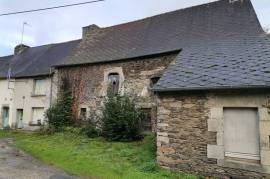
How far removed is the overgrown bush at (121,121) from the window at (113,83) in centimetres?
152

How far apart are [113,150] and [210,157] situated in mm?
4167

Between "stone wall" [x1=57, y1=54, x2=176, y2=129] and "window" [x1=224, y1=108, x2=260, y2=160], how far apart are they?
556 centimetres

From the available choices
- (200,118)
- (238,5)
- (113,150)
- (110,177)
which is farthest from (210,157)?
(238,5)

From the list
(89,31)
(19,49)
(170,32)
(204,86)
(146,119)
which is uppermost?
(89,31)

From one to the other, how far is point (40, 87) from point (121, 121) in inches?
333

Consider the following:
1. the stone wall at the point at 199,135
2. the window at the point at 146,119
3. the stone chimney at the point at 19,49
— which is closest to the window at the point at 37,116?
the stone chimney at the point at 19,49

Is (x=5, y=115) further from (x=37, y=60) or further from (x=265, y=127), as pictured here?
(x=265, y=127)

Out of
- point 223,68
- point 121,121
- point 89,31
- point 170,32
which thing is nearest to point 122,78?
point 121,121

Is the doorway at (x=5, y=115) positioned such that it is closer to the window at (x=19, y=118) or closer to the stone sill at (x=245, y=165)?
the window at (x=19, y=118)

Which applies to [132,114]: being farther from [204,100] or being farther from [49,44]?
[49,44]

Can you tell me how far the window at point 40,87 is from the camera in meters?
17.4

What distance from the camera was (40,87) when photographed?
17.7 meters

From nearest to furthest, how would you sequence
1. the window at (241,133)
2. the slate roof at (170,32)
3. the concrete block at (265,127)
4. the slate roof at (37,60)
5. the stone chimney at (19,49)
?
the concrete block at (265,127) → the window at (241,133) → the slate roof at (170,32) → the slate roof at (37,60) → the stone chimney at (19,49)

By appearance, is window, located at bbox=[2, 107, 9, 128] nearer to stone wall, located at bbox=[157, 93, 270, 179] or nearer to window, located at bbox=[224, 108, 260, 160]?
stone wall, located at bbox=[157, 93, 270, 179]
